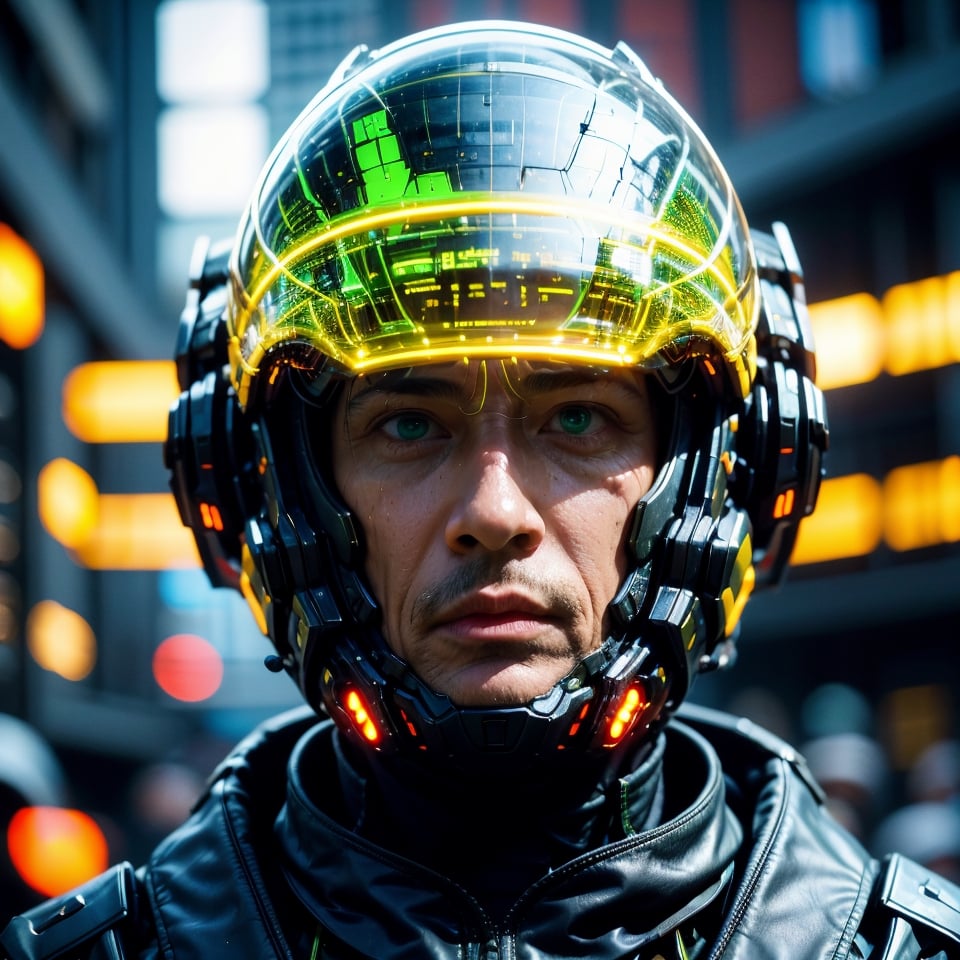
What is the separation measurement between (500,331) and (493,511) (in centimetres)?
25

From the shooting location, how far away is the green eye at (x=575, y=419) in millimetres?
2186

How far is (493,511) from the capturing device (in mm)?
2029

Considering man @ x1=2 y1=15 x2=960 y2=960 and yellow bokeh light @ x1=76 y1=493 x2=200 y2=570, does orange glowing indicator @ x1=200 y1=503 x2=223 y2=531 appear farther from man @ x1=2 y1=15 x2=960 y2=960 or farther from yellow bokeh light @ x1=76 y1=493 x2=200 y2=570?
yellow bokeh light @ x1=76 y1=493 x2=200 y2=570

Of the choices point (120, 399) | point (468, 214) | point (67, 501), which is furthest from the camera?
point (120, 399)

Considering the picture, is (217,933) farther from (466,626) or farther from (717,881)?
(717,881)

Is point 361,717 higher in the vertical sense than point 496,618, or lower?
lower

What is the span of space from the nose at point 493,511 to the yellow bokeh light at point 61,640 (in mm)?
16798

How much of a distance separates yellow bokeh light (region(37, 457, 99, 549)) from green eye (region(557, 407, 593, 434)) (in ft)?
62.6

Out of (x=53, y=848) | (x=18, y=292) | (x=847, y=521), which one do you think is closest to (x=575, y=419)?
(x=53, y=848)

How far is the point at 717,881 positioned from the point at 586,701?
0.39 metres

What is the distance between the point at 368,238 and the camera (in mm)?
2178

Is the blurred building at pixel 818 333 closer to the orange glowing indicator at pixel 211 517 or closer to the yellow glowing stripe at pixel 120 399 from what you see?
the yellow glowing stripe at pixel 120 399

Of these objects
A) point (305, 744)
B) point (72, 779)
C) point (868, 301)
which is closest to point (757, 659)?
point (868, 301)

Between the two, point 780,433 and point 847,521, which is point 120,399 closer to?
point 847,521
